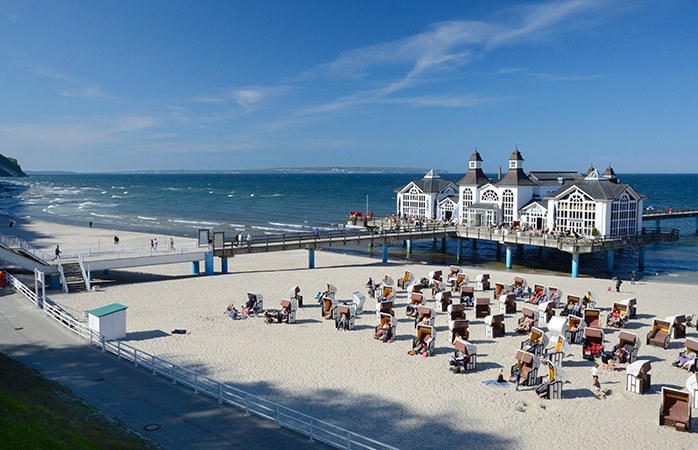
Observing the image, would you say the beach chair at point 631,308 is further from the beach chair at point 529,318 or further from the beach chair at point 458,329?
the beach chair at point 458,329

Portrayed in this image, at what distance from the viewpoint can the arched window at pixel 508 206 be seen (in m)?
46.8

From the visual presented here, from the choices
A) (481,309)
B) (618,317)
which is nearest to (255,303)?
(481,309)

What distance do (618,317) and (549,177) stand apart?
28.8 metres

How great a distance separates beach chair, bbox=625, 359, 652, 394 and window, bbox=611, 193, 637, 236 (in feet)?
86.5

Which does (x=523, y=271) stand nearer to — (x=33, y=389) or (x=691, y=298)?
(x=691, y=298)

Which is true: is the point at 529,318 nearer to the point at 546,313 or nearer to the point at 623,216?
the point at 546,313

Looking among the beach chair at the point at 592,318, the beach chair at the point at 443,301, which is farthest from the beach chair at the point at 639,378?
the beach chair at the point at 443,301

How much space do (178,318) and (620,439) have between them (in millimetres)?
17438

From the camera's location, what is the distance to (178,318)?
77.3 ft

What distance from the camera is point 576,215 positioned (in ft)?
137

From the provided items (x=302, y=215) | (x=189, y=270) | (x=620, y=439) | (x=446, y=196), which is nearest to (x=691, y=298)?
(x=620, y=439)

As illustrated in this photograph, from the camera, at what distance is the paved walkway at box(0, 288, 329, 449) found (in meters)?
11.5

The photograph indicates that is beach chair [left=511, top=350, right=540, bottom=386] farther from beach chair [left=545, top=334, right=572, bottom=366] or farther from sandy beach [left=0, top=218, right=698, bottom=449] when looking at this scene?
beach chair [left=545, top=334, right=572, bottom=366]

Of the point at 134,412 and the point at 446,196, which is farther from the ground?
the point at 446,196
